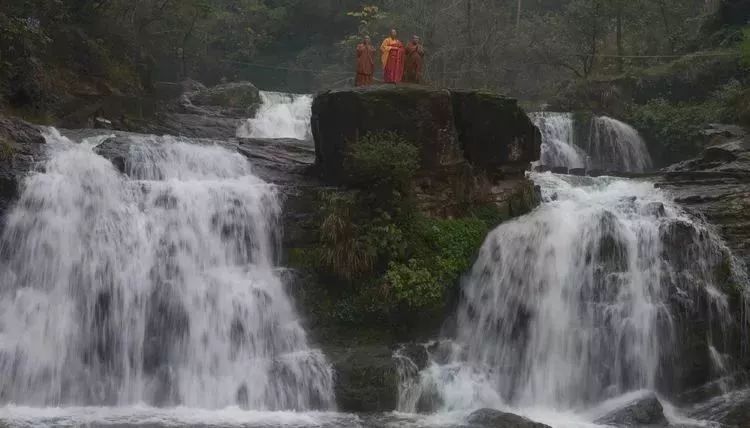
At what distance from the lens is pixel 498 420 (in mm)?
11250

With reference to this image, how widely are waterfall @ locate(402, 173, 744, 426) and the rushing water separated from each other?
9269 millimetres

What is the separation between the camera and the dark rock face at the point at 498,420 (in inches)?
436

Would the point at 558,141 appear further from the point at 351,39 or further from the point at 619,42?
the point at 351,39

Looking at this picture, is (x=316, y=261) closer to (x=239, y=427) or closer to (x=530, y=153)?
(x=239, y=427)

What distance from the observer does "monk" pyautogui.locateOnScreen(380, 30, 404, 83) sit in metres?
18.4

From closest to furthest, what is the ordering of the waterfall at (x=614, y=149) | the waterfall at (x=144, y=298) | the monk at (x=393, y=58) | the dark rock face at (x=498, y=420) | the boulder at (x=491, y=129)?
the dark rock face at (x=498, y=420)
the waterfall at (x=144, y=298)
the boulder at (x=491, y=129)
the monk at (x=393, y=58)
the waterfall at (x=614, y=149)

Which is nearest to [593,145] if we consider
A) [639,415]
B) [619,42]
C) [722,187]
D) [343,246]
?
[722,187]

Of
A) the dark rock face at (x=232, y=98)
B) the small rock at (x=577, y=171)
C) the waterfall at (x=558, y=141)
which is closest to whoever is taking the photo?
the small rock at (x=577, y=171)

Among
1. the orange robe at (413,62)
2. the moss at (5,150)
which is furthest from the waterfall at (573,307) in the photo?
the moss at (5,150)

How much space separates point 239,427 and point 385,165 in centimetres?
577

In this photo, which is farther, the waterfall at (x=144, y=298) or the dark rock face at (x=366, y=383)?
the dark rock face at (x=366, y=383)

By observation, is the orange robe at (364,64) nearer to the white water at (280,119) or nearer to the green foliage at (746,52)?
the white water at (280,119)

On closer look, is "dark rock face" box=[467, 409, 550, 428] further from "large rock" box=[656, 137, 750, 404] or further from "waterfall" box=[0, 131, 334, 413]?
"large rock" box=[656, 137, 750, 404]

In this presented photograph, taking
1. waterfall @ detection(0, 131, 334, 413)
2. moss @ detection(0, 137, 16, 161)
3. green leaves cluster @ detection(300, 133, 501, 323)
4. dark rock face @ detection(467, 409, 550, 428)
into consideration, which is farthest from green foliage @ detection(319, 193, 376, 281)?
moss @ detection(0, 137, 16, 161)
